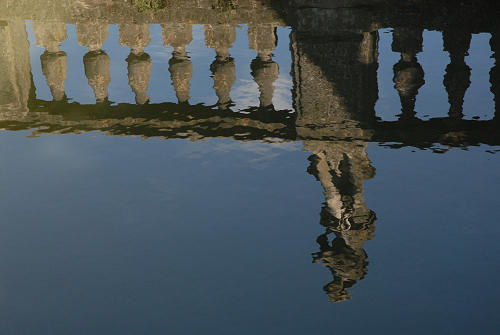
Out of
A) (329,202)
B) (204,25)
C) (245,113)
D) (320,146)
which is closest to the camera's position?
(329,202)

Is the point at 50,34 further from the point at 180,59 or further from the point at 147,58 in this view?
the point at 180,59

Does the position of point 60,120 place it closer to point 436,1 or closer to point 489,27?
point 436,1

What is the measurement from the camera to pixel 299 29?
8.26m

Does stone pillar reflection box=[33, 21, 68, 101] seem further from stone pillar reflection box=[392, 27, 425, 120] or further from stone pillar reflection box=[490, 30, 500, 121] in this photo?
stone pillar reflection box=[490, 30, 500, 121]

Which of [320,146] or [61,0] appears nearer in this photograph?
[320,146]

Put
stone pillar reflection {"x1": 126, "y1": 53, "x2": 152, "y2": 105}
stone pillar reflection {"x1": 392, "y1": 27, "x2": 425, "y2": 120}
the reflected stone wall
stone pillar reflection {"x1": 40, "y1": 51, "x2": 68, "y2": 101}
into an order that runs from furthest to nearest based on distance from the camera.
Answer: stone pillar reflection {"x1": 40, "y1": 51, "x2": 68, "y2": 101} < the reflected stone wall < stone pillar reflection {"x1": 126, "y1": 53, "x2": 152, "y2": 105} < stone pillar reflection {"x1": 392, "y1": 27, "x2": 425, "y2": 120}

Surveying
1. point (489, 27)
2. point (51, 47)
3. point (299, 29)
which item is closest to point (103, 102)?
point (51, 47)

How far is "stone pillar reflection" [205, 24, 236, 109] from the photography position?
816cm

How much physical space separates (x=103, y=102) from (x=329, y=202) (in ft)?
10.7

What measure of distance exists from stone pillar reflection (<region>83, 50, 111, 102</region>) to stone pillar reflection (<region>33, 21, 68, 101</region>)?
1.01 feet

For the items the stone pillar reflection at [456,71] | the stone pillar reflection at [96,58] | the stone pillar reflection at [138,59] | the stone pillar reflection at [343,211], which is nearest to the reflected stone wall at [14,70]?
the stone pillar reflection at [96,58]

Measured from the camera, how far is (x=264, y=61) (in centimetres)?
820

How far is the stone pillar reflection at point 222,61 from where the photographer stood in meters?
8.16

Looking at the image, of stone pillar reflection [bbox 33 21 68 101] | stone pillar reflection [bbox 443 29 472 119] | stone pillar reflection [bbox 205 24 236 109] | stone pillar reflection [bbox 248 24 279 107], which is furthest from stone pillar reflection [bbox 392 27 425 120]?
stone pillar reflection [bbox 33 21 68 101]
